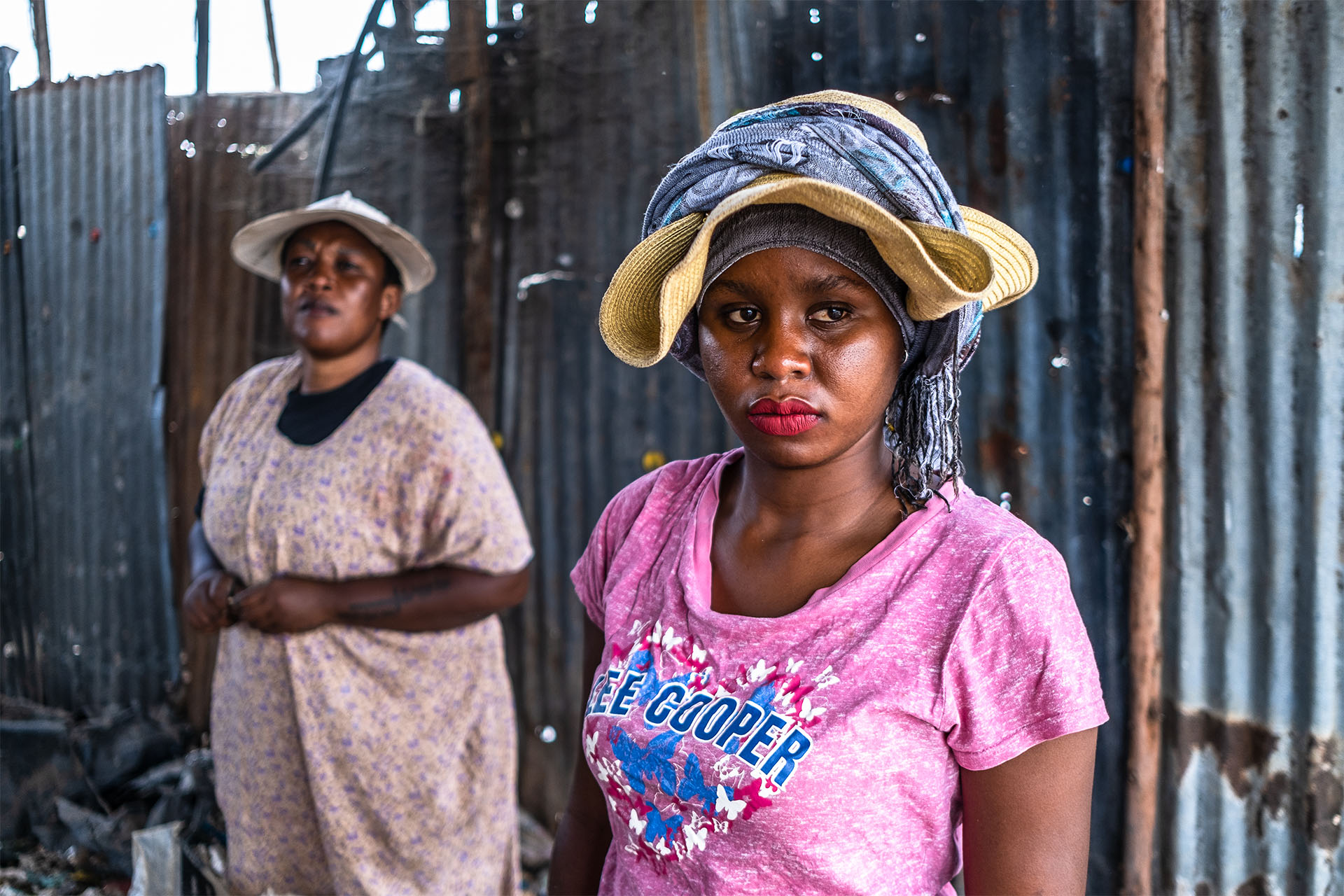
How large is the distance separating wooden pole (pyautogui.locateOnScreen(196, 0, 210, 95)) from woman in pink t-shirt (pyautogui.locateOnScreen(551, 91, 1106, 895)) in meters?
3.77

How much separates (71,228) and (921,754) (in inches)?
193

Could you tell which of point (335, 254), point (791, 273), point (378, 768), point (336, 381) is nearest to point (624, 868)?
point (791, 273)

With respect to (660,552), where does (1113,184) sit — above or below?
above

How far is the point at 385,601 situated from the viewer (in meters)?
2.63

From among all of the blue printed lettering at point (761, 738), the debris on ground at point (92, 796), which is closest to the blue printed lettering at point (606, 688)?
the blue printed lettering at point (761, 738)

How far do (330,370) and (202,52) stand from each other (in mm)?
2405

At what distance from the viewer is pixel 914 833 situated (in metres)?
1.22

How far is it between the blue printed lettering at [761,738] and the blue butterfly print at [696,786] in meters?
0.06

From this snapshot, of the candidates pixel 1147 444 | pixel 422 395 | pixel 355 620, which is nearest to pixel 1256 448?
pixel 1147 444

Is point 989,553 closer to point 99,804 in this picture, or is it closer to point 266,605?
point 266,605

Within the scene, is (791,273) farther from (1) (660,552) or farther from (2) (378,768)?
(2) (378,768)

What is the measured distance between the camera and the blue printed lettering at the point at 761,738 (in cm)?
120

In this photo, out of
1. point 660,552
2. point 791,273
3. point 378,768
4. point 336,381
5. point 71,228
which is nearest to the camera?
point 791,273

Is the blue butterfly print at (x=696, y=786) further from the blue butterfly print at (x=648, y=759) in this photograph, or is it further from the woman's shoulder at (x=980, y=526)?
the woman's shoulder at (x=980, y=526)
